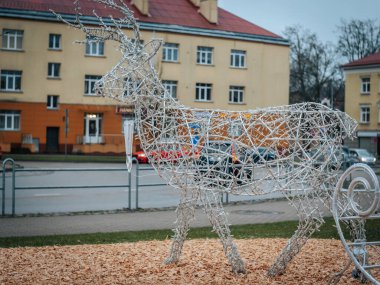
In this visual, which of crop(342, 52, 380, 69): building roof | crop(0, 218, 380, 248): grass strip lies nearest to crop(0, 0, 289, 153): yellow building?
crop(342, 52, 380, 69): building roof

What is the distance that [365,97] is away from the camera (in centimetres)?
5000

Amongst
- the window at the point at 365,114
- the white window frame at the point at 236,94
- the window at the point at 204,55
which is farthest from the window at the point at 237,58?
the window at the point at 365,114

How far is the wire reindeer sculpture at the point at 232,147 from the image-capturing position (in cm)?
681

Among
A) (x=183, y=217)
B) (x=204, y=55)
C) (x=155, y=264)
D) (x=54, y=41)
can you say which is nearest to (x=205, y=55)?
(x=204, y=55)

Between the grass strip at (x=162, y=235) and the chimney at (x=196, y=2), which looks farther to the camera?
the chimney at (x=196, y=2)

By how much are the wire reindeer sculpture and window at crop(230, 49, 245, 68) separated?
3600 cm

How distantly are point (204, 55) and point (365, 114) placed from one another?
16.4 m

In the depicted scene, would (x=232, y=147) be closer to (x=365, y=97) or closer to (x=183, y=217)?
(x=183, y=217)

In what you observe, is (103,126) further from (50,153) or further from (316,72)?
(316,72)

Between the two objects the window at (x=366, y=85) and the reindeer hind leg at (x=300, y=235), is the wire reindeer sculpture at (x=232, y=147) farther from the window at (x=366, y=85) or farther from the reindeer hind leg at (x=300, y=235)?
the window at (x=366, y=85)

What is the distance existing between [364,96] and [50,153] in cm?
2633

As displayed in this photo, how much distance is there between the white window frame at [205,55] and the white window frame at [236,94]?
2525 millimetres

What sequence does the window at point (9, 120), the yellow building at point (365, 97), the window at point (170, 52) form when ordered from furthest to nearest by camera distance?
1. the yellow building at point (365, 97)
2. the window at point (170, 52)
3. the window at point (9, 120)

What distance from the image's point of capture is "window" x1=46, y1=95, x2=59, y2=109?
126 feet
